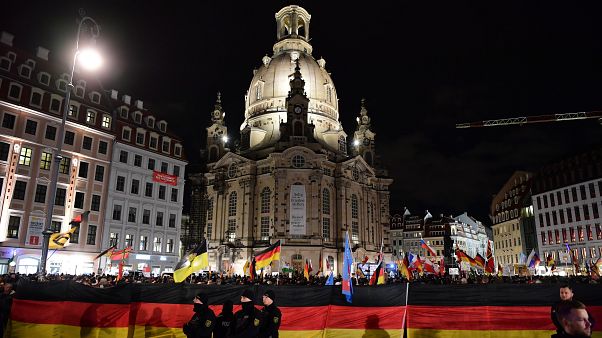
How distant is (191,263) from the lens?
50.6 ft

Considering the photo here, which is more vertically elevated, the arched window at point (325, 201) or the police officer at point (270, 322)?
the arched window at point (325, 201)

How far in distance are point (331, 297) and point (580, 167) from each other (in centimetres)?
7314

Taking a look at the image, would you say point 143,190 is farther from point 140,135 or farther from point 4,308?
point 4,308

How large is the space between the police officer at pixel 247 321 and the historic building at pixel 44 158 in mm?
36646

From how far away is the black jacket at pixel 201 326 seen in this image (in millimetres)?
9227

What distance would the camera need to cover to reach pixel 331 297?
12.0 m

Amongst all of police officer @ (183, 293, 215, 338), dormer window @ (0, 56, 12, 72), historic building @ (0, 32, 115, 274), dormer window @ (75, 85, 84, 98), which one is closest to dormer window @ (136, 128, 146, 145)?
historic building @ (0, 32, 115, 274)

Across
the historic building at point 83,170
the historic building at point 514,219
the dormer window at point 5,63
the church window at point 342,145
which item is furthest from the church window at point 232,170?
the historic building at point 514,219

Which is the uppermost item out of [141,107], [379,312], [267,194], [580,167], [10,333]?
[141,107]

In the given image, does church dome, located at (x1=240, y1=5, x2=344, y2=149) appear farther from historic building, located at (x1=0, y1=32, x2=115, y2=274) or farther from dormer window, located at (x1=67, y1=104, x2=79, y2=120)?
dormer window, located at (x1=67, y1=104, x2=79, y2=120)

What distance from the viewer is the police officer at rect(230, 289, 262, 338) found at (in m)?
8.69

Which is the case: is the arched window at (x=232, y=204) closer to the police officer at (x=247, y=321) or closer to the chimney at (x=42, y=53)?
the chimney at (x=42, y=53)

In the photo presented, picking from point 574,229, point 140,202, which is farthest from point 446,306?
point 574,229

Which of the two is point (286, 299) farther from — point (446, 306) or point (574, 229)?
point (574, 229)
